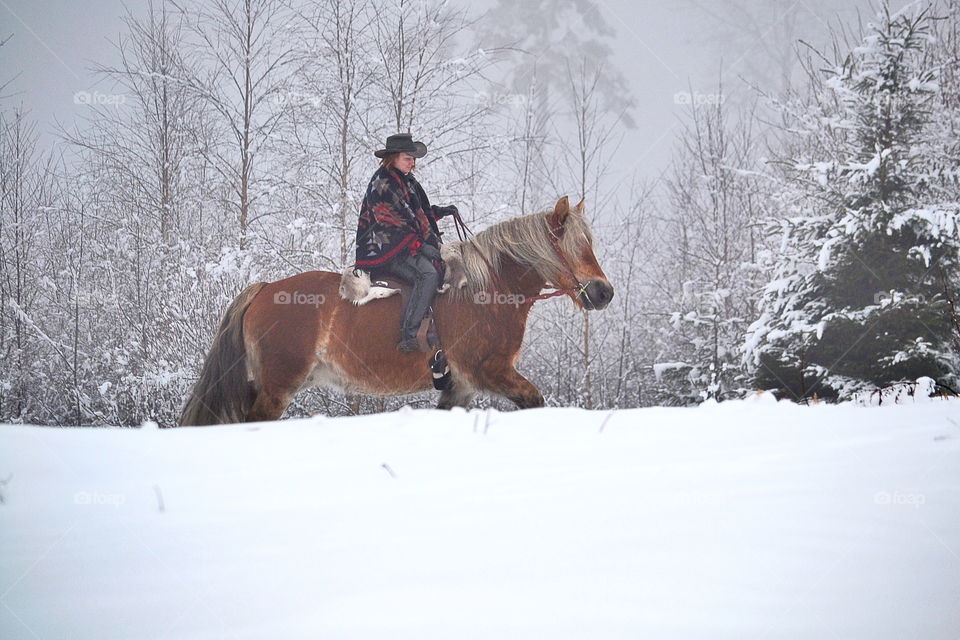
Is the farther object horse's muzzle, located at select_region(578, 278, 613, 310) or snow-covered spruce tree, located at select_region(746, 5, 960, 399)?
snow-covered spruce tree, located at select_region(746, 5, 960, 399)

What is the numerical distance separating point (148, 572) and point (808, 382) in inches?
357

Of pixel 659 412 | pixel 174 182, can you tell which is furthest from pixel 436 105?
pixel 659 412

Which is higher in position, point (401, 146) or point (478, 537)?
point (401, 146)

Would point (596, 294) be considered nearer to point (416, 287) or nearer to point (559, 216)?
point (559, 216)

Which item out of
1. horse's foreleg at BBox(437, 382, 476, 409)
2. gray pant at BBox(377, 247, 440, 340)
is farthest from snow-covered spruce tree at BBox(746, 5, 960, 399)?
gray pant at BBox(377, 247, 440, 340)

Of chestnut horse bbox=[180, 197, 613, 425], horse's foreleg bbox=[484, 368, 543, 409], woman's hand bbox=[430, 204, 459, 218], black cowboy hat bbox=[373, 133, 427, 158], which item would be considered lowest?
horse's foreleg bbox=[484, 368, 543, 409]

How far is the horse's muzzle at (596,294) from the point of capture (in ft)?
17.4

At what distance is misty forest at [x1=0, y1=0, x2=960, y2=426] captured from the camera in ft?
27.9

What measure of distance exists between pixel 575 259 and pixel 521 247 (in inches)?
19.0

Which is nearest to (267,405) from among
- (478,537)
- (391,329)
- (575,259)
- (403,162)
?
(391,329)

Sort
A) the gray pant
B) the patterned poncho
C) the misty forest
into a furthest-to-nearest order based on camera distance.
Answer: the misty forest, the patterned poncho, the gray pant

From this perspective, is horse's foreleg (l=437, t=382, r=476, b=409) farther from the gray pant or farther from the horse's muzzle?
the horse's muzzle

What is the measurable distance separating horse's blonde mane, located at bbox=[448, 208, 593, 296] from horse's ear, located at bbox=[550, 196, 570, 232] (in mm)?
42

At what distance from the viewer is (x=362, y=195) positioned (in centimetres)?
1002
